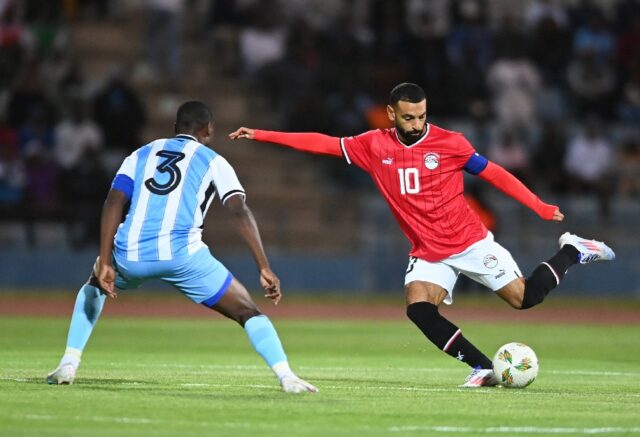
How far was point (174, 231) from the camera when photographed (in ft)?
32.2

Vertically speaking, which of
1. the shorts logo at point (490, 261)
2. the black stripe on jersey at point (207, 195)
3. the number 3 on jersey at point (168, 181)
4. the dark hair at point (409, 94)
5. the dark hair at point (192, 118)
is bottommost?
the shorts logo at point (490, 261)

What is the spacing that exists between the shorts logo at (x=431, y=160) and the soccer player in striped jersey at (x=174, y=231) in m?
1.95

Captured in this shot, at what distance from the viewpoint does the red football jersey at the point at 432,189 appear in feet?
36.5

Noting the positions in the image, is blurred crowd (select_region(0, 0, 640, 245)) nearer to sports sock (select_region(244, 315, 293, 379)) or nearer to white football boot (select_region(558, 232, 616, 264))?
white football boot (select_region(558, 232, 616, 264))

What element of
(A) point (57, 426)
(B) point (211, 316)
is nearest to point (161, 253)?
(A) point (57, 426)

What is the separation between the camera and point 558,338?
17.7 m

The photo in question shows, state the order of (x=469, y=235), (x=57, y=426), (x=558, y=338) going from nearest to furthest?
(x=57, y=426), (x=469, y=235), (x=558, y=338)

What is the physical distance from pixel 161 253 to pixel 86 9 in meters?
18.8

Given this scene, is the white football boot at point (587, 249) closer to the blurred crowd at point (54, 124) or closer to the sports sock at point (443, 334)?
the sports sock at point (443, 334)

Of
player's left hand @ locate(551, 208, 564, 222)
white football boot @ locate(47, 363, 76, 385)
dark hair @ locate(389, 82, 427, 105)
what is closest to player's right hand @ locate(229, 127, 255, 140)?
dark hair @ locate(389, 82, 427, 105)

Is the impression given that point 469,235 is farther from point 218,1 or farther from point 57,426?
point 218,1

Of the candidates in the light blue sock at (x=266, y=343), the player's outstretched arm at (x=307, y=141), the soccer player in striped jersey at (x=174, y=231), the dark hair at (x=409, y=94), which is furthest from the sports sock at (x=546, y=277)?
the light blue sock at (x=266, y=343)

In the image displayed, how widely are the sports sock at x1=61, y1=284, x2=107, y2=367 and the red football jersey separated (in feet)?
8.81

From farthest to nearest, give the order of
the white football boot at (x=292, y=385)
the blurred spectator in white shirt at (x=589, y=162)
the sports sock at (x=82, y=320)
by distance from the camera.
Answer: the blurred spectator in white shirt at (x=589, y=162)
the sports sock at (x=82, y=320)
the white football boot at (x=292, y=385)
